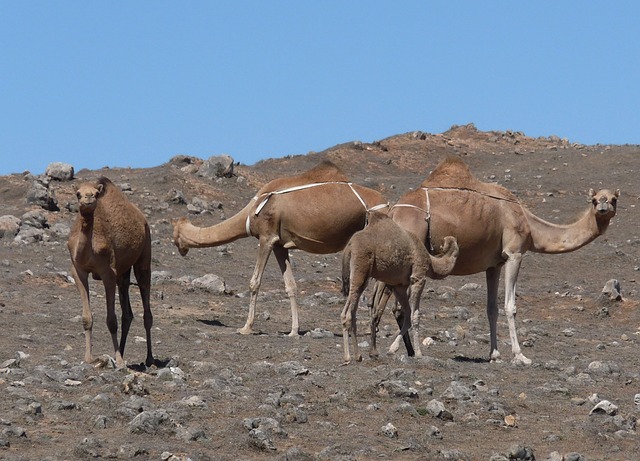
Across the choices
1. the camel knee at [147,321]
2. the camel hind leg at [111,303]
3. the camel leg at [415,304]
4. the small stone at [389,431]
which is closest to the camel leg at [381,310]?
the camel leg at [415,304]

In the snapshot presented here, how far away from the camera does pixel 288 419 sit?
10.1 m

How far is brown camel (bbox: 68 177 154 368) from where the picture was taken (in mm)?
12398

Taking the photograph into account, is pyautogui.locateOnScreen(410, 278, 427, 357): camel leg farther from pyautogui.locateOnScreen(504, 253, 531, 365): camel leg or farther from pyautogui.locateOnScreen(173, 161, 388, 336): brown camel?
pyautogui.locateOnScreen(173, 161, 388, 336): brown camel

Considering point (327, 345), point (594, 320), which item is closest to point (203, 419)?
point (327, 345)

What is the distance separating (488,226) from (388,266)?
2607 mm

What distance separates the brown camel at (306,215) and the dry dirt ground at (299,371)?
1186 mm

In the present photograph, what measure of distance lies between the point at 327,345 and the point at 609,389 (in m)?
4.33

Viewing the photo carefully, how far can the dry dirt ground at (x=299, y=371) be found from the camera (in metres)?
9.46

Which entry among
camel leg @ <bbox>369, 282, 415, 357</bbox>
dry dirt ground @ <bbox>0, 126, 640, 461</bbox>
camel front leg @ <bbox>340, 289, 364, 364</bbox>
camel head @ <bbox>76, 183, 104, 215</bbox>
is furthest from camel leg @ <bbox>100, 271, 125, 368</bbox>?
camel leg @ <bbox>369, 282, 415, 357</bbox>

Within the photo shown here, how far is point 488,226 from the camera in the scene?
51.3ft

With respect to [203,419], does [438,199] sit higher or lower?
higher

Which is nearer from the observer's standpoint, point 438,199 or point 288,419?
point 288,419

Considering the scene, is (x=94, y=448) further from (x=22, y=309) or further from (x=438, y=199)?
(x=22, y=309)

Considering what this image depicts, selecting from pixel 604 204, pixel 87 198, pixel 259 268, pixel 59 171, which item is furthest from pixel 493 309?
pixel 59 171
